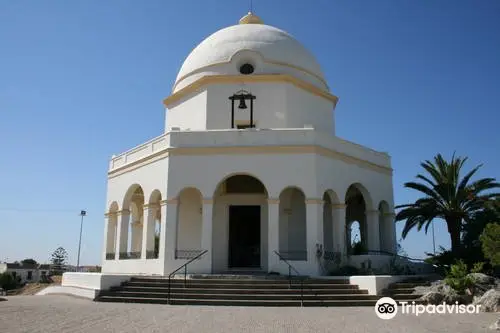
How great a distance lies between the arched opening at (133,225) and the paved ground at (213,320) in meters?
7.56

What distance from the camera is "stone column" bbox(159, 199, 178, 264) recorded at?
1777 centimetres

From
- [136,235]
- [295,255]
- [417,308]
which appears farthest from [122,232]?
[417,308]

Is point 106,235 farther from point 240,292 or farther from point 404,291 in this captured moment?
point 404,291

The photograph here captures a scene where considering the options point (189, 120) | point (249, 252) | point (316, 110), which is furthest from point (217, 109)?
point (249, 252)

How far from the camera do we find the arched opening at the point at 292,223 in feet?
64.1

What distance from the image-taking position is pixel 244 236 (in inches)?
784

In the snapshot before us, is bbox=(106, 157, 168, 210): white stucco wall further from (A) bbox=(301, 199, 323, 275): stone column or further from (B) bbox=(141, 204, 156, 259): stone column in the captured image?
(A) bbox=(301, 199, 323, 275): stone column

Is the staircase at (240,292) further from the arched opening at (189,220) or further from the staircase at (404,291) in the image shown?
the arched opening at (189,220)

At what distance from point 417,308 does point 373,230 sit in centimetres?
781

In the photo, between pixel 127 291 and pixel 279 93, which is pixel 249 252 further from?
pixel 279 93

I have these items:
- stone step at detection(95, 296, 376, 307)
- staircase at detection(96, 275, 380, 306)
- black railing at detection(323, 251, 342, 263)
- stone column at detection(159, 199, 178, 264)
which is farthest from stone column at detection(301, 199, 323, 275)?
stone column at detection(159, 199, 178, 264)

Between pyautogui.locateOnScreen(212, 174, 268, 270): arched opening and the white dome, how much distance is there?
631 cm

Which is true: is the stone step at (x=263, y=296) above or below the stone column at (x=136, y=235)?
below

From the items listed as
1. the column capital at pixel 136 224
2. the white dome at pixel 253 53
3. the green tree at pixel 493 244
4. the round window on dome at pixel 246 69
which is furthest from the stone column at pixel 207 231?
the green tree at pixel 493 244
